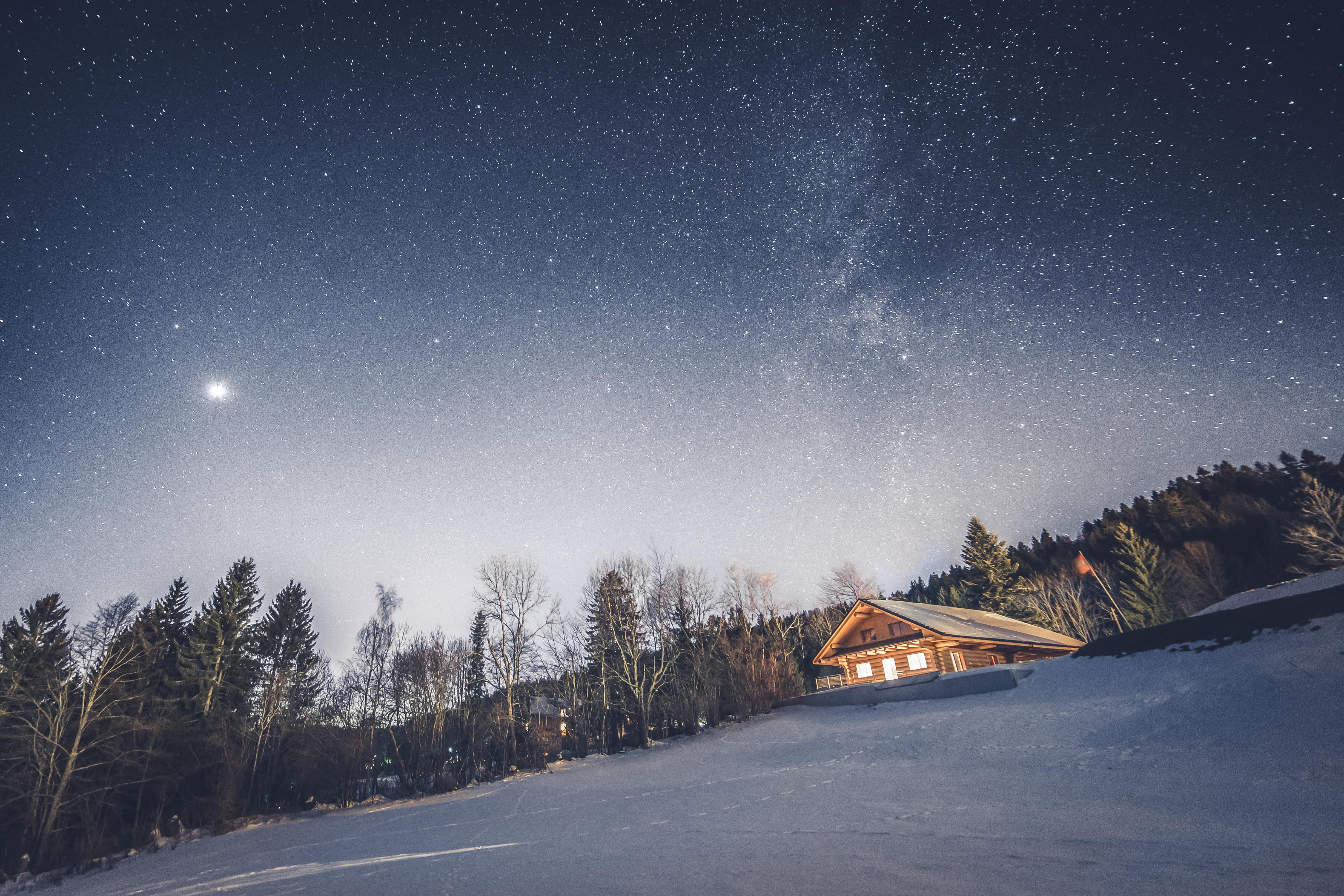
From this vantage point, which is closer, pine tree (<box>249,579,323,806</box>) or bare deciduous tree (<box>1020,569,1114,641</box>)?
pine tree (<box>249,579,323,806</box>)

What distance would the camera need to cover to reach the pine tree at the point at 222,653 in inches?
1296

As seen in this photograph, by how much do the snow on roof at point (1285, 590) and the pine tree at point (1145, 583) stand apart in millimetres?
35319

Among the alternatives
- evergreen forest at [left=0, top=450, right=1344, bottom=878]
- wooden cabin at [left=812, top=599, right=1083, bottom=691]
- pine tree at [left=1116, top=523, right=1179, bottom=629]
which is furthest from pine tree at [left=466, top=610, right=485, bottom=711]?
pine tree at [left=1116, top=523, right=1179, bottom=629]

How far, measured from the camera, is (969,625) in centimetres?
3316

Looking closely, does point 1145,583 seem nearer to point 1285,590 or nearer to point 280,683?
point 1285,590

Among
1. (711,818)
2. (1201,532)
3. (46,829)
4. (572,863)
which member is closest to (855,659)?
(711,818)

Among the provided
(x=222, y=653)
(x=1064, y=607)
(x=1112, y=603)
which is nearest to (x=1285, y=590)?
(x=1064, y=607)

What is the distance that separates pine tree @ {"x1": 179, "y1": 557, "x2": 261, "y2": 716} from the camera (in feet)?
108

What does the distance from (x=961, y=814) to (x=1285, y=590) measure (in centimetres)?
1742

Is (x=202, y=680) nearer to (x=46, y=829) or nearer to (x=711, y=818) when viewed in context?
(x=46, y=829)

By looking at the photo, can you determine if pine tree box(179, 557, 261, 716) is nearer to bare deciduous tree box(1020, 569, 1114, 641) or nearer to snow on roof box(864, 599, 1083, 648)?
snow on roof box(864, 599, 1083, 648)

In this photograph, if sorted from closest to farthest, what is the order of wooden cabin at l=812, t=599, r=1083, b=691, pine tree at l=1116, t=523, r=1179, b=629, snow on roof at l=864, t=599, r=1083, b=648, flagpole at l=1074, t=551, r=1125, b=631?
snow on roof at l=864, t=599, r=1083, b=648
wooden cabin at l=812, t=599, r=1083, b=691
pine tree at l=1116, t=523, r=1179, b=629
flagpole at l=1074, t=551, r=1125, b=631

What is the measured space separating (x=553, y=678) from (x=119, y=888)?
22.9 metres

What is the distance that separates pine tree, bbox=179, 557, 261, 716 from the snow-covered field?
15.5 metres
